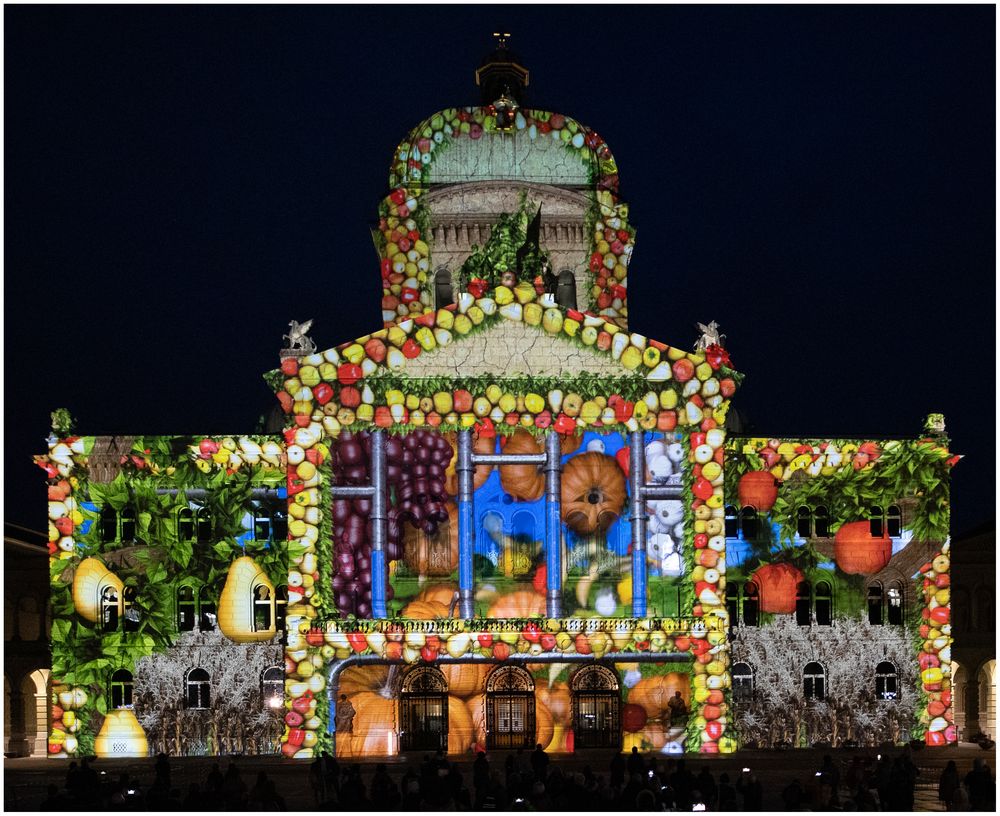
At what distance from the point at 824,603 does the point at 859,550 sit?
7.42 ft

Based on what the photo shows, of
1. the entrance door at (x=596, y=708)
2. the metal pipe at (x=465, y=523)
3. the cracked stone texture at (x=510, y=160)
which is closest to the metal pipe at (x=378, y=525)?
the metal pipe at (x=465, y=523)

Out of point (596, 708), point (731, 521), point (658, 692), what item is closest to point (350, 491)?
point (596, 708)

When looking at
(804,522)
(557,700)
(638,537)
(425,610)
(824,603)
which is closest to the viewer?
(557,700)

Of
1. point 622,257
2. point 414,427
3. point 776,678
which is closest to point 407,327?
point 414,427

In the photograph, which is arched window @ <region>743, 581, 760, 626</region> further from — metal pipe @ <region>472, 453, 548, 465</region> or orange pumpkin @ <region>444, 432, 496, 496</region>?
orange pumpkin @ <region>444, 432, 496, 496</region>

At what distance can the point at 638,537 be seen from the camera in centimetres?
4781

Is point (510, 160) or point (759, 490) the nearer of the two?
point (759, 490)

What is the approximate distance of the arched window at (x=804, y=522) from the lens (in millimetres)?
51906

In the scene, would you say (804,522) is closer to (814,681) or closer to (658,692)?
(814,681)

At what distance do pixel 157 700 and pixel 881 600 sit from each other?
25.7m

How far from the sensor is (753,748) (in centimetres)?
5025

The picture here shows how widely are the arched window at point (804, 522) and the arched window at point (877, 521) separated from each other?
2.21 m

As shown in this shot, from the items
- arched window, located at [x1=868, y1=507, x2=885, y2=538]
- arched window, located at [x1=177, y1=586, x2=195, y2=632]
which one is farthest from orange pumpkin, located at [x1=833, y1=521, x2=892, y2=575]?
arched window, located at [x1=177, y1=586, x2=195, y2=632]

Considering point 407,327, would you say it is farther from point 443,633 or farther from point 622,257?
point 622,257
